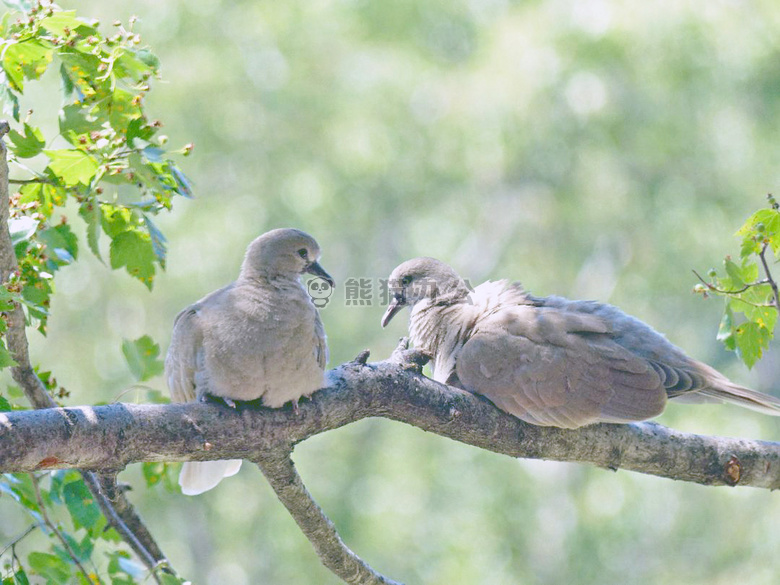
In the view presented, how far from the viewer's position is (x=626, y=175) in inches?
374

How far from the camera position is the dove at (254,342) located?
8.76 ft

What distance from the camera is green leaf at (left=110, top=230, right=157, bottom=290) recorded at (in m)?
2.57

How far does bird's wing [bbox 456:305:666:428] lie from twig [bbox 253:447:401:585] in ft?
2.46

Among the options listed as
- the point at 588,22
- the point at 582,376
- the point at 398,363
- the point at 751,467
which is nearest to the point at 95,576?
the point at 398,363

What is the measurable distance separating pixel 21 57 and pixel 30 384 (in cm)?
86

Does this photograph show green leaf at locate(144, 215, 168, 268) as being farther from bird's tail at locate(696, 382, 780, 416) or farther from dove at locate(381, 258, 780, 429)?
bird's tail at locate(696, 382, 780, 416)

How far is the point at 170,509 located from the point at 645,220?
219 inches

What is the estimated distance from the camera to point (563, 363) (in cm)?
336

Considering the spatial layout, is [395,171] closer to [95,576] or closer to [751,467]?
[751,467]

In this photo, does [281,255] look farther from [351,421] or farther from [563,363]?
[563,363]

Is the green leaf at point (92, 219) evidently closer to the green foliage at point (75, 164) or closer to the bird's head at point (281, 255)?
the green foliage at point (75, 164)

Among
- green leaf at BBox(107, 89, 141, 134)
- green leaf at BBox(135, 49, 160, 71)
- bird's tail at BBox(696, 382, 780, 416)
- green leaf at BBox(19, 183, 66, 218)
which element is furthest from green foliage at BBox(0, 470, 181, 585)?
bird's tail at BBox(696, 382, 780, 416)

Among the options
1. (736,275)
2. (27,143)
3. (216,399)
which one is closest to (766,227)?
(736,275)

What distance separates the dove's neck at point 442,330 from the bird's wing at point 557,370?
0.28 ft
